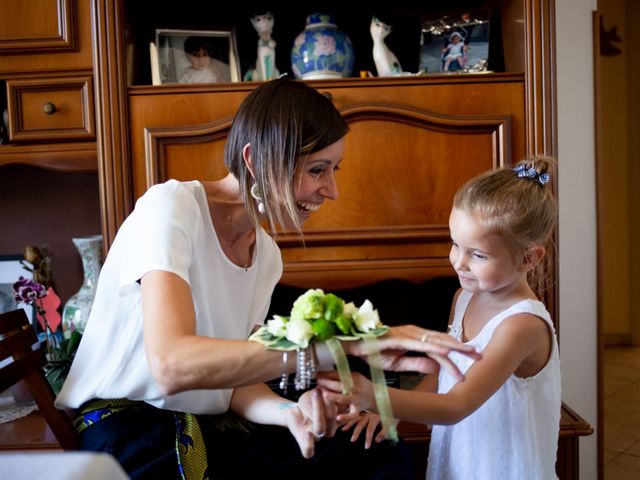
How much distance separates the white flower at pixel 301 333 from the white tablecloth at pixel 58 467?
38 centimetres

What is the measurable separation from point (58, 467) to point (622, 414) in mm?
2981

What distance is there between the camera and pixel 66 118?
166 cm

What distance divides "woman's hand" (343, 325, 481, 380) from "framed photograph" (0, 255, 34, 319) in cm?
145

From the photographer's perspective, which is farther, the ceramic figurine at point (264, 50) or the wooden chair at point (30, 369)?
the ceramic figurine at point (264, 50)

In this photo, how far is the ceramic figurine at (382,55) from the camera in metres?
1.75

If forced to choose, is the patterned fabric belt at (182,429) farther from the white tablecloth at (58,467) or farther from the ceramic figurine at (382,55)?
the ceramic figurine at (382,55)

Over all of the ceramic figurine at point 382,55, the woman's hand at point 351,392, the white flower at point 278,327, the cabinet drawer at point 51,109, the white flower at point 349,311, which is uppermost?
the ceramic figurine at point 382,55

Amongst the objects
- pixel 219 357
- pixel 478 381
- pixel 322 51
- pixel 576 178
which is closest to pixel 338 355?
pixel 219 357

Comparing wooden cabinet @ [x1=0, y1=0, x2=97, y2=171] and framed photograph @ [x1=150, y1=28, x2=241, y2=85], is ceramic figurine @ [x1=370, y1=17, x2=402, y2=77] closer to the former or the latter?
framed photograph @ [x1=150, y1=28, x2=241, y2=85]

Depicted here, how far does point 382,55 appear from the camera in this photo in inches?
69.1

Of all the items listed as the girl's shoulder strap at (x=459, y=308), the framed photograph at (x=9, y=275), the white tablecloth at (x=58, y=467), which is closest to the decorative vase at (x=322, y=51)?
the girl's shoulder strap at (x=459, y=308)

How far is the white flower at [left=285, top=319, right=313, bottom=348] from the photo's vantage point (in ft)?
2.86

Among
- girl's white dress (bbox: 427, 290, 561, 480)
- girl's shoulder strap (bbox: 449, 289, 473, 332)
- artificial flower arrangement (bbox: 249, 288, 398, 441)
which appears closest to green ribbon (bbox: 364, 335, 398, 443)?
artificial flower arrangement (bbox: 249, 288, 398, 441)

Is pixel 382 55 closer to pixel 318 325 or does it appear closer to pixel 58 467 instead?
pixel 318 325
